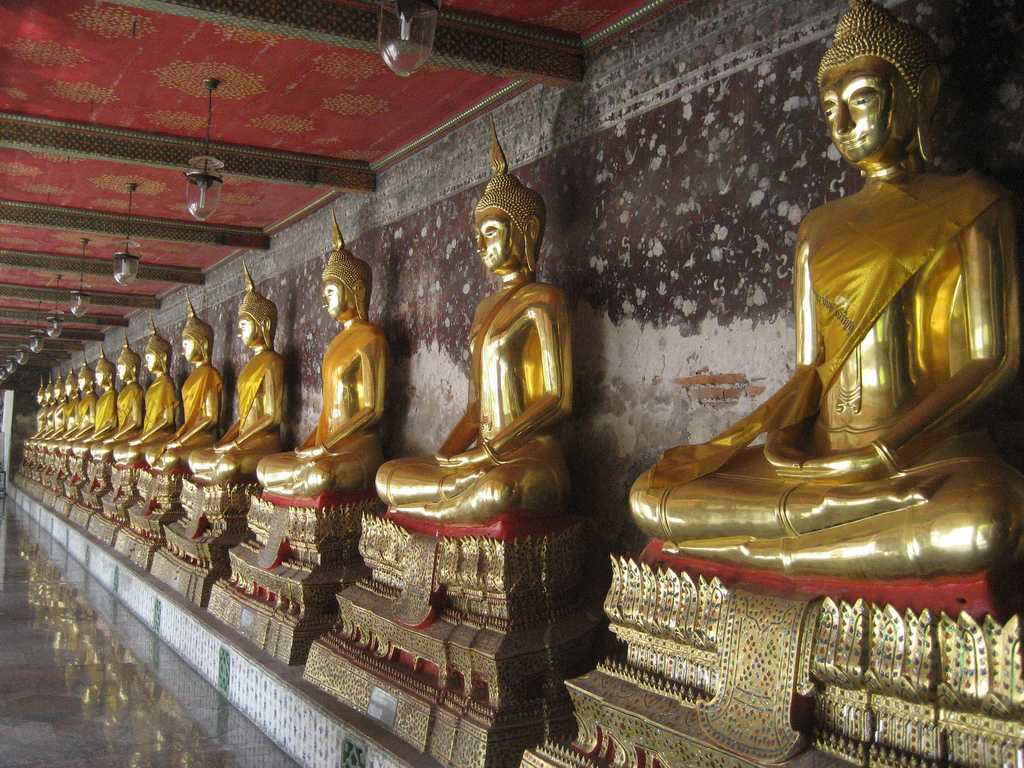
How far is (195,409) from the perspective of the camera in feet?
25.8

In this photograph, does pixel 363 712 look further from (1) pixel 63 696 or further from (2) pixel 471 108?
(2) pixel 471 108

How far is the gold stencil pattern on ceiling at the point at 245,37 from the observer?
3750mm

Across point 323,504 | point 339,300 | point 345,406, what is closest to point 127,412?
point 339,300

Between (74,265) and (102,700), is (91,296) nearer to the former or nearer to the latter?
(74,265)

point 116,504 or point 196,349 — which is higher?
point 196,349

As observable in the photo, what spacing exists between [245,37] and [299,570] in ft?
8.36

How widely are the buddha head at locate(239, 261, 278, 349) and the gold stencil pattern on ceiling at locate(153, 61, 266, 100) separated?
93.3 inches

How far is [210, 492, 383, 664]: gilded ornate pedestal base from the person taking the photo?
14.5 ft

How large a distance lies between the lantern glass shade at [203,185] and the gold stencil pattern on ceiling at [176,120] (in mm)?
336

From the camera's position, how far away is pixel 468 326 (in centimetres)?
462

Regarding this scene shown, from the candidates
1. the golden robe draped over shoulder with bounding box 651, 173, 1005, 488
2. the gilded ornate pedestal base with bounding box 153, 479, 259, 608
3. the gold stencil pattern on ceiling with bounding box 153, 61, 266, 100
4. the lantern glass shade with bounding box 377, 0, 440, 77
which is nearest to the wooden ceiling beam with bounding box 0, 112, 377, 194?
the gold stencil pattern on ceiling with bounding box 153, 61, 266, 100

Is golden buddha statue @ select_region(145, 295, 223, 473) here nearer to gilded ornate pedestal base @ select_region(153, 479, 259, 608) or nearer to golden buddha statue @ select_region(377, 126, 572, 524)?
gilded ornate pedestal base @ select_region(153, 479, 259, 608)

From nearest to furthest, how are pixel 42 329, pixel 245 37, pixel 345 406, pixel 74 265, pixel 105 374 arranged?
pixel 245 37
pixel 345 406
pixel 74 265
pixel 105 374
pixel 42 329

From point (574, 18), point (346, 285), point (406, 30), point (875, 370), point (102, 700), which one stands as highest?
point (574, 18)
